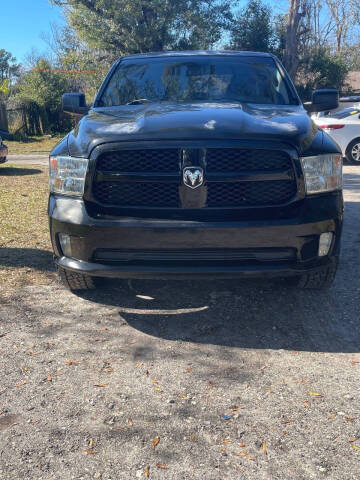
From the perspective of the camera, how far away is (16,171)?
1211 centimetres

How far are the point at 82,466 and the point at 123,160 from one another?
71.1 inches

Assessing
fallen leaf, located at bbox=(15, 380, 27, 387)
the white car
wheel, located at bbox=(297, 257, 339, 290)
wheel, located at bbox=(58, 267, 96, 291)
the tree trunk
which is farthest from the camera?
the tree trunk

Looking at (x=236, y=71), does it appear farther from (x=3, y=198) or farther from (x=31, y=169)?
(x=31, y=169)

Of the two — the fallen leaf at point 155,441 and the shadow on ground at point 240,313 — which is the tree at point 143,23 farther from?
the fallen leaf at point 155,441

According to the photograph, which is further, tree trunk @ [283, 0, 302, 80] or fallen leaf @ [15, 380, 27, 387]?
tree trunk @ [283, 0, 302, 80]

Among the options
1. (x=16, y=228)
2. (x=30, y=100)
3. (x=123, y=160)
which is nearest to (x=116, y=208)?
(x=123, y=160)

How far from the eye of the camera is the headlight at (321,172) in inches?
123

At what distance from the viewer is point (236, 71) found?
4.68 meters

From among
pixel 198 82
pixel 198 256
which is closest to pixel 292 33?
pixel 198 82

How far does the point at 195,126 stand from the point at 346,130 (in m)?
9.90

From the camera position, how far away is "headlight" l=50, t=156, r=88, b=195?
3172 mm

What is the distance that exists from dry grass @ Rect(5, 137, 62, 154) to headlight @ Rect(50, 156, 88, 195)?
53.3 feet

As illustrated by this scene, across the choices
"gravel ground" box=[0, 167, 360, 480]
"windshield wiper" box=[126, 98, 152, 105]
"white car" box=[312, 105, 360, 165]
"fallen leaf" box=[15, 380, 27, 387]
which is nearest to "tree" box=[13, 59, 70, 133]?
"white car" box=[312, 105, 360, 165]

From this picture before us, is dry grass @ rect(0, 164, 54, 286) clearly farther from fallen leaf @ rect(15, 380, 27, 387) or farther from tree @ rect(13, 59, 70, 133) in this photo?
tree @ rect(13, 59, 70, 133)
